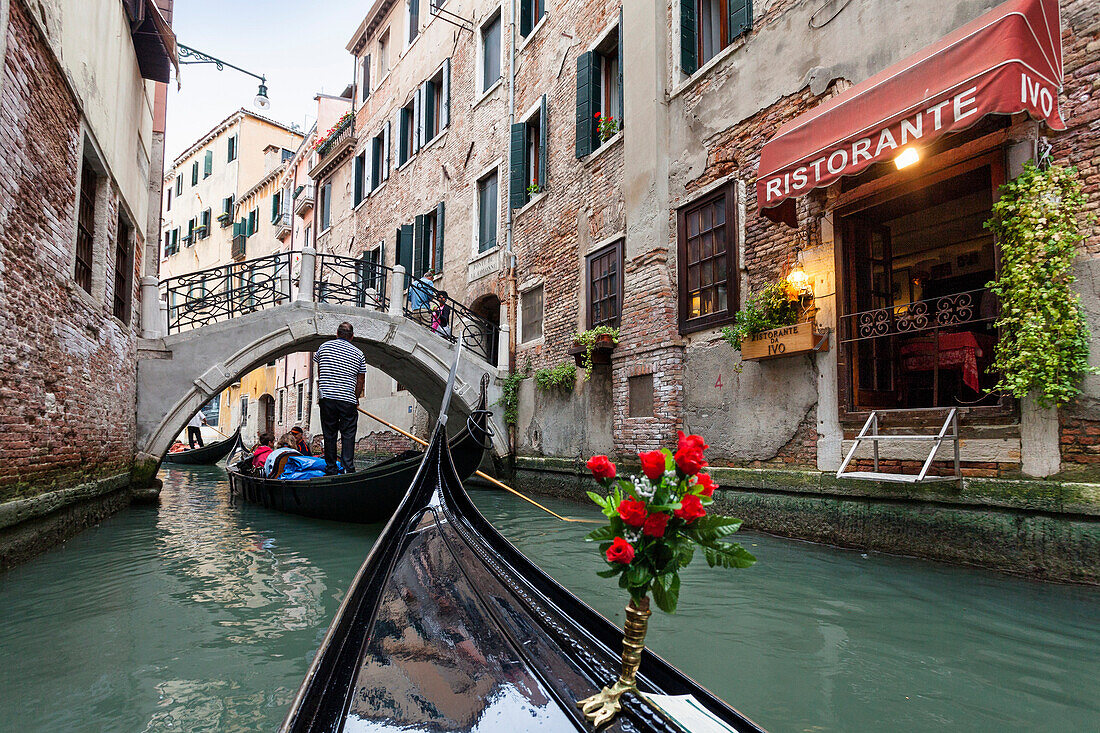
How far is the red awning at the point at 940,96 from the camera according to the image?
276 cm

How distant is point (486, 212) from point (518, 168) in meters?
1.16

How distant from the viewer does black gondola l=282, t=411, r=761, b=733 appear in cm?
108

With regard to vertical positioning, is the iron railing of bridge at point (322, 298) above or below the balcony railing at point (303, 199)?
below

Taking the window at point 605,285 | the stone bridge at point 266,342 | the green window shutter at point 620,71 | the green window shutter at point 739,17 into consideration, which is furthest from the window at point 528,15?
the green window shutter at point 739,17

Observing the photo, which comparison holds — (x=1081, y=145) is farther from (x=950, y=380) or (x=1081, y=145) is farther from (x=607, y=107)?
(x=607, y=107)

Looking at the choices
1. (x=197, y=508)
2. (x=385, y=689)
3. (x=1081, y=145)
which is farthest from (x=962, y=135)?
(x=197, y=508)

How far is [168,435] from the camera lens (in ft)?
20.7

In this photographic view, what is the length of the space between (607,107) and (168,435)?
17.4ft

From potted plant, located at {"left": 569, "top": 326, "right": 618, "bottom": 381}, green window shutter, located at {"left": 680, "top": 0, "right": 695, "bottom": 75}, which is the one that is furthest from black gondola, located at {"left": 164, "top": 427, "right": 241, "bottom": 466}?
green window shutter, located at {"left": 680, "top": 0, "right": 695, "bottom": 75}

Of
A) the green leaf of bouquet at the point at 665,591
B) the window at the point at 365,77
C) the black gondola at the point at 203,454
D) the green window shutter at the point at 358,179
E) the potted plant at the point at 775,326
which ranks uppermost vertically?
the window at the point at 365,77

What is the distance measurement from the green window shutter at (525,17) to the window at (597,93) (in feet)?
5.80

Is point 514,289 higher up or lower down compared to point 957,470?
higher up

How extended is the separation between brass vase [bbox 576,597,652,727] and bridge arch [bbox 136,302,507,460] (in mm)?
6186

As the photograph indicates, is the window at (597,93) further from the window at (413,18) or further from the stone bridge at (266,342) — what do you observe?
the window at (413,18)
